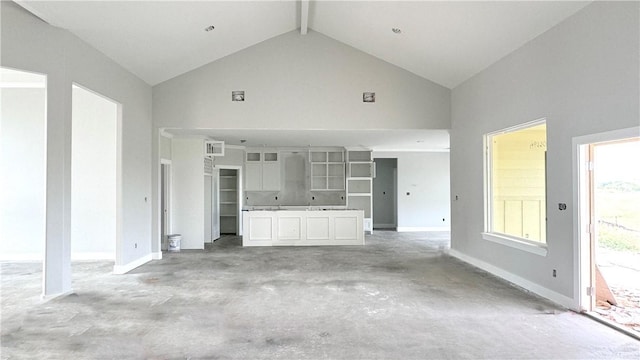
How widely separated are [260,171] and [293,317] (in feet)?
23.7

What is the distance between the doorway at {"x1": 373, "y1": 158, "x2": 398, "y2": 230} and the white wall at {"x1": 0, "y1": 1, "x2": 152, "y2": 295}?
826 centimetres

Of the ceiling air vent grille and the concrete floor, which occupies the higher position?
the ceiling air vent grille

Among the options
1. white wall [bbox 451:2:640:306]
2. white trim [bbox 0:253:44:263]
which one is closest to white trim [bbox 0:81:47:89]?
white trim [bbox 0:253:44:263]

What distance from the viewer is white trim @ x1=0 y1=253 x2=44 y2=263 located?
700 cm

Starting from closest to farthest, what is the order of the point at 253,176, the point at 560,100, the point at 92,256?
Answer: the point at 560,100 → the point at 92,256 → the point at 253,176

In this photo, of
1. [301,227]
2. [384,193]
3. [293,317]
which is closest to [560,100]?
[293,317]

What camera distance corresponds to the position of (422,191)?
11.9 metres

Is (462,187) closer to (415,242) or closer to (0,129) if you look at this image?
(415,242)

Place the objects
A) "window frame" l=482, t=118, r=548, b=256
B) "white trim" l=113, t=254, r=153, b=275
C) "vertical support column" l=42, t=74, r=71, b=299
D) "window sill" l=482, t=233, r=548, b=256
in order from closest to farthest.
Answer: "vertical support column" l=42, t=74, r=71, b=299, "window sill" l=482, t=233, r=548, b=256, "window frame" l=482, t=118, r=548, b=256, "white trim" l=113, t=254, r=153, b=275

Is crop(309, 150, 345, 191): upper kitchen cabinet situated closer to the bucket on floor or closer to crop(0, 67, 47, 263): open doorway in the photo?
the bucket on floor

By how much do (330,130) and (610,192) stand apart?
4617 mm

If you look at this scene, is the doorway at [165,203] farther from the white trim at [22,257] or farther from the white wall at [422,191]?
the white wall at [422,191]

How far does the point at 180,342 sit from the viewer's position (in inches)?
133

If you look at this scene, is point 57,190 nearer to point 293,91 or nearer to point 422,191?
point 293,91
